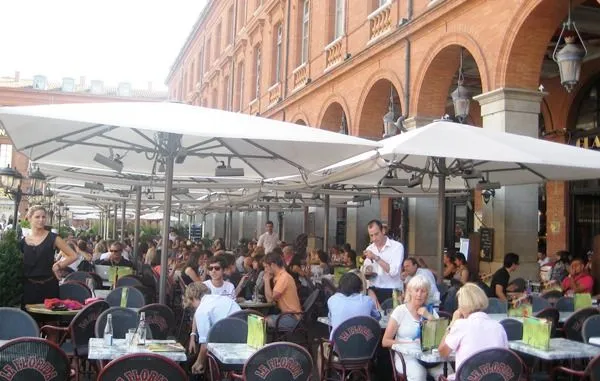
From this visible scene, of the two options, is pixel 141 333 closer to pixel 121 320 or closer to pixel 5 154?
pixel 121 320

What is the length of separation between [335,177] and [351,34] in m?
10.8

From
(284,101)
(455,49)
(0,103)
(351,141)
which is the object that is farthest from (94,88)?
(351,141)

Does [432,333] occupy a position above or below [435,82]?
below

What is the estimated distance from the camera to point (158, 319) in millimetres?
6398

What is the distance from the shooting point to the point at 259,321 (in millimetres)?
5176

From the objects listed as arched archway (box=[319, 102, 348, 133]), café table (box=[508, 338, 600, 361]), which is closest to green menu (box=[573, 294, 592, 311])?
café table (box=[508, 338, 600, 361])

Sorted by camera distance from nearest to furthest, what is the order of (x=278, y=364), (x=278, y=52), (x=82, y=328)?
(x=278, y=364)
(x=82, y=328)
(x=278, y=52)

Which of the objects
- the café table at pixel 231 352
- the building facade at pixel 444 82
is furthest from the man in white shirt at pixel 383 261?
the building facade at pixel 444 82

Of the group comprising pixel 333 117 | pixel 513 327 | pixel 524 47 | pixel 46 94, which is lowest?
pixel 513 327

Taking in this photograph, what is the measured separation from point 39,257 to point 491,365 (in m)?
4.79

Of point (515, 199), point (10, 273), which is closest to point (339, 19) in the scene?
point (515, 199)

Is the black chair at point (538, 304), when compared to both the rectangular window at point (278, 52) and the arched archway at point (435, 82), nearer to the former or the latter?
the arched archway at point (435, 82)

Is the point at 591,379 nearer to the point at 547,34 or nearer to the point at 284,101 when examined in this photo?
the point at 547,34

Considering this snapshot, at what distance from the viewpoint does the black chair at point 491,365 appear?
466cm
